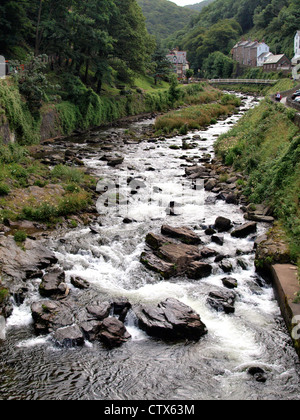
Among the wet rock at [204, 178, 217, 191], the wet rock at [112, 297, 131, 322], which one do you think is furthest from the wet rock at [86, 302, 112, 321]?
the wet rock at [204, 178, 217, 191]

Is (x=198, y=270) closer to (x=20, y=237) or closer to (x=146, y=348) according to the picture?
(x=146, y=348)

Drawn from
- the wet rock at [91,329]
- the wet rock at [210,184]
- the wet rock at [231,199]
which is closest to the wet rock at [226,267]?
the wet rock at [91,329]

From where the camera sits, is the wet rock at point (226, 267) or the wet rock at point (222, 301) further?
the wet rock at point (226, 267)

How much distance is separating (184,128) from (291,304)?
33.2 metres

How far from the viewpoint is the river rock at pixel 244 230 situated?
598 inches

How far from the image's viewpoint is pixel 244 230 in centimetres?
1523

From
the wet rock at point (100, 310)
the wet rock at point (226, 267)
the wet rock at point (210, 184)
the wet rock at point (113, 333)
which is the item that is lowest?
the wet rock at point (113, 333)

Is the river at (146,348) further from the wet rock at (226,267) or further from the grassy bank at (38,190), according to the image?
the grassy bank at (38,190)

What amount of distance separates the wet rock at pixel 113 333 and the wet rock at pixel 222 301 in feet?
9.59

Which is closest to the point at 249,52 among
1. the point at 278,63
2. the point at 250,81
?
the point at 278,63

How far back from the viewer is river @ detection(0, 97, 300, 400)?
303 inches

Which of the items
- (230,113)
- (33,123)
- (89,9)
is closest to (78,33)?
(89,9)

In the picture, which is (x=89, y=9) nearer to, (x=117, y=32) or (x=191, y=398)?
(x=117, y=32)

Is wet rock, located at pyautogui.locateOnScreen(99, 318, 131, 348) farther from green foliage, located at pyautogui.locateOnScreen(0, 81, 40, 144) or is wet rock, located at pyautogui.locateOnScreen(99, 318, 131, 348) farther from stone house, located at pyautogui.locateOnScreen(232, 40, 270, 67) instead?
stone house, located at pyautogui.locateOnScreen(232, 40, 270, 67)
